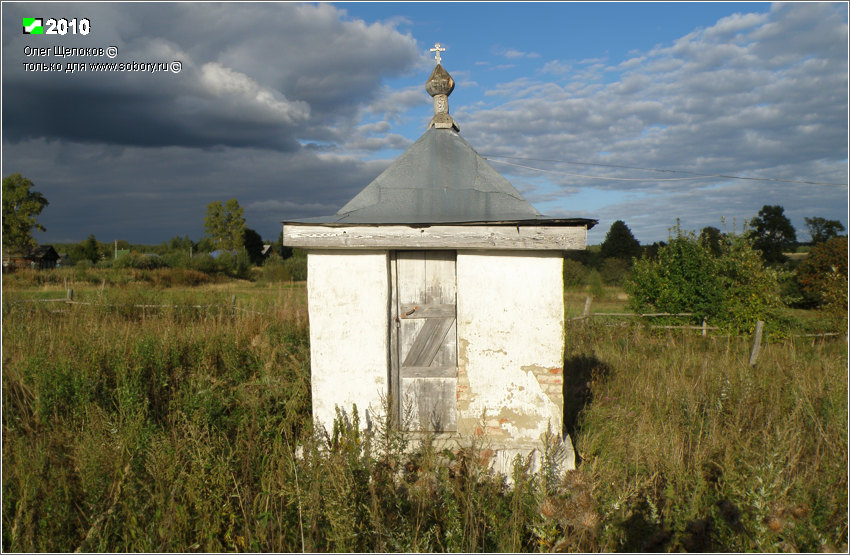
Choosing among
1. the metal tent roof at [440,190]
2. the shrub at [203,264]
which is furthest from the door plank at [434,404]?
the shrub at [203,264]

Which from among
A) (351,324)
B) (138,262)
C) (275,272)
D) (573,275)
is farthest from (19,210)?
(351,324)

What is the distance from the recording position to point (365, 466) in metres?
3.66

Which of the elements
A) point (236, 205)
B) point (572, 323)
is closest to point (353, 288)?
point (572, 323)

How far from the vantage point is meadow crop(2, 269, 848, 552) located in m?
3.11

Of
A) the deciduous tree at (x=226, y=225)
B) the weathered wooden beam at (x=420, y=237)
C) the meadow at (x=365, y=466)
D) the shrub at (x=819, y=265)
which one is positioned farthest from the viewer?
the deciduous tree at (x=226, y=225)

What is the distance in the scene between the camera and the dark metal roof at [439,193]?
4.25 m

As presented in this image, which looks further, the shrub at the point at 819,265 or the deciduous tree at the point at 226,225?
the deciduous tree at the point at 226,225

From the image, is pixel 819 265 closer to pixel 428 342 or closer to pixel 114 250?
pixel 428 342

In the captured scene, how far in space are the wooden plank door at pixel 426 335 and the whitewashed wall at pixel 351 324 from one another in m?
0.24

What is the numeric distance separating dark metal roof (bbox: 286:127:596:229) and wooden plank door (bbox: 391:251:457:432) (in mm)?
454

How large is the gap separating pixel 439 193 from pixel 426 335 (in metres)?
1.42

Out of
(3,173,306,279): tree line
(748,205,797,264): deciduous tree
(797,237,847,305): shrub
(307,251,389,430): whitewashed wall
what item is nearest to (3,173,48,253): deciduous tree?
(3,173,306,279): tree line

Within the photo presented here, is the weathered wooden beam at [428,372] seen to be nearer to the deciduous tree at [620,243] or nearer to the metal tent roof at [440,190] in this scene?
the metal tent roof at [440,190]

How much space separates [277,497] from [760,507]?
11.0 feet
